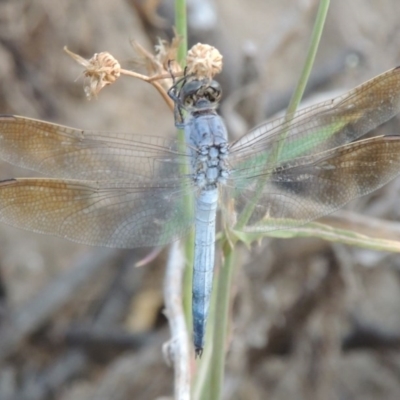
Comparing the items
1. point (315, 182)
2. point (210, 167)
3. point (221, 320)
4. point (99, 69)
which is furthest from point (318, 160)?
point (99, 69)

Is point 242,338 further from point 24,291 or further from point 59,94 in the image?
point 59,94

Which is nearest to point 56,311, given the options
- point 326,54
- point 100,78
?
point 100,78

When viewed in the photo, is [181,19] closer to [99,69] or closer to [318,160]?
[99,69]

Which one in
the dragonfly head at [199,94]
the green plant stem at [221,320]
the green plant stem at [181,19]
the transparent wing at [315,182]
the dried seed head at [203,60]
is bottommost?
the green plant stem at [221,320]

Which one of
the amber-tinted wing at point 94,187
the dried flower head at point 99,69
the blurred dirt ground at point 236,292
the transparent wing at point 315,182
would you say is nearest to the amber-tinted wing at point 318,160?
the transparent wing at point 315,182

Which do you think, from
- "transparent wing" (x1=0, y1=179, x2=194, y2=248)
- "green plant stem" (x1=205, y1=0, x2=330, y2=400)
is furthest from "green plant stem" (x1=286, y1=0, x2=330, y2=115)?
"transparent wing" (x1=0, y1=179, x2=194, y2=248)

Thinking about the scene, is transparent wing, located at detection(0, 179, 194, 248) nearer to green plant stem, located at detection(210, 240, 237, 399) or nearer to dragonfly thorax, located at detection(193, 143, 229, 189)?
dragonfly thorax, located at detection(193, 143, 229, 189)

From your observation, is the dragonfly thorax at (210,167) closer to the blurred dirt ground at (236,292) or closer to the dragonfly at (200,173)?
the dragonfly at (200,173)
